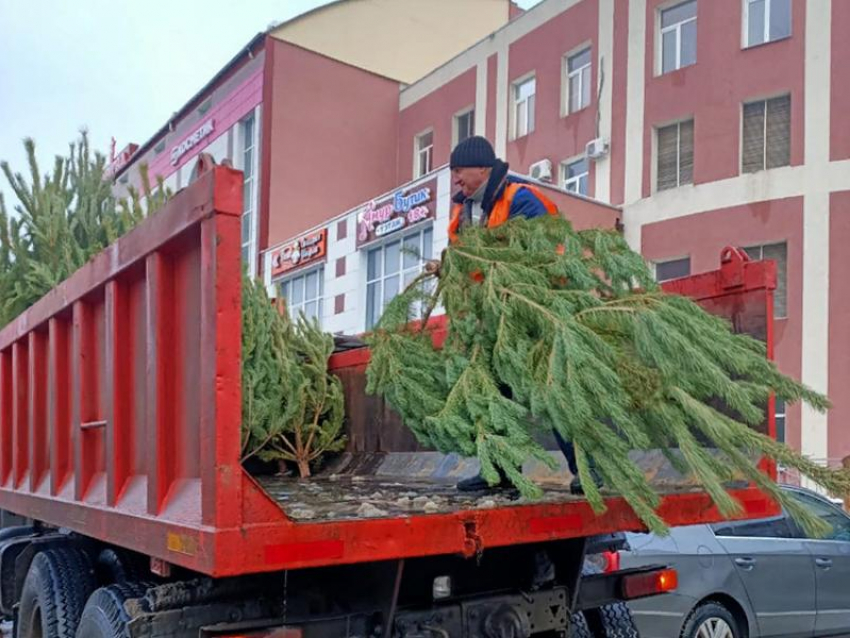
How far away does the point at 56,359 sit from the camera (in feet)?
14.1

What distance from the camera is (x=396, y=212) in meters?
19.6

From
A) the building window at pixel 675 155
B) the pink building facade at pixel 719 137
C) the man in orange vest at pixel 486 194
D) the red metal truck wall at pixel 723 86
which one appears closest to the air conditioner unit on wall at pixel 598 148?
the pink building facade at pixel 719 137

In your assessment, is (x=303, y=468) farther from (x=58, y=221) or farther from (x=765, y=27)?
(x=765, y=27)

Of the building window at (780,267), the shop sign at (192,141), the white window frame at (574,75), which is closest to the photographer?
the building window at (780,267)

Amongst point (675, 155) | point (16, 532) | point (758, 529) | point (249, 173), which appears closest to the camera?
point (16, 532)

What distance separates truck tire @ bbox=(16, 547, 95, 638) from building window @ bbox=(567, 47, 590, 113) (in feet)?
65.0

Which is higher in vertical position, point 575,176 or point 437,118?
point 437,118

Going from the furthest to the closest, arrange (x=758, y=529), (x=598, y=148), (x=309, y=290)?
(x=309, y=290) < (x=598, y=148) < (x=758, y=529)

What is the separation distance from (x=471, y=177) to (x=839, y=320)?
14.8 m

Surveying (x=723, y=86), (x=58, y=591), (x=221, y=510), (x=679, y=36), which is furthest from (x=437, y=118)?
(x=221, y=510)

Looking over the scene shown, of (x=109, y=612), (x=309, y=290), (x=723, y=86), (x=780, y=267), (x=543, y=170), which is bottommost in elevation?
(x=109, y=612)

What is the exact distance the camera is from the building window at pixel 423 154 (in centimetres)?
2738

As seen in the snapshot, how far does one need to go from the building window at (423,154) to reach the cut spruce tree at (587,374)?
23.9 metres

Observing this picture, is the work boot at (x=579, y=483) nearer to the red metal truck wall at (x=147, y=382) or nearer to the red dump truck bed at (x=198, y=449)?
the red dump truck bed at (x=198, y=449)
